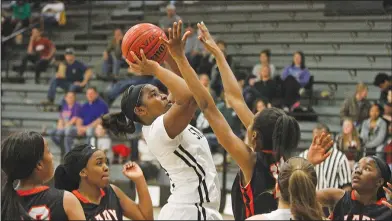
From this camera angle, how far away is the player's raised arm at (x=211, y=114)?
163 inches

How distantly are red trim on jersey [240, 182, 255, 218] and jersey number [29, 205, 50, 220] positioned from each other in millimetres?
1073

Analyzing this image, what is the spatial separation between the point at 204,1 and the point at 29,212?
12167 millimetres

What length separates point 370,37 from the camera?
13305mm

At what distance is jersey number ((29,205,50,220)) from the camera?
372 centimetres

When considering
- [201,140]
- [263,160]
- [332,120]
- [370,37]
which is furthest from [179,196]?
[370,37]

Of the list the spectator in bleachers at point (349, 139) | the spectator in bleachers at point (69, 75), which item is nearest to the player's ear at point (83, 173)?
the spectator in bleachers at point (349, 139)

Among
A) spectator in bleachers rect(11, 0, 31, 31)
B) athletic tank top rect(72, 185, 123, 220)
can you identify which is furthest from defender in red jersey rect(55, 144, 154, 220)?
spectator in bleachers rect(11, 0, 31, 31)

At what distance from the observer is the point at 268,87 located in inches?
454

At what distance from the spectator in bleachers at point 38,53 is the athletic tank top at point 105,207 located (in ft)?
37.6

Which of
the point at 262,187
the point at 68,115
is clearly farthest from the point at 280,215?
the point at 68,115

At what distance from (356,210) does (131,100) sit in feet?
4.95

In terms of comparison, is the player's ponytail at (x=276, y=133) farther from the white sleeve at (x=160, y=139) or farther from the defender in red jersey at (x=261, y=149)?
the white sleeve at (x=160, y=139)

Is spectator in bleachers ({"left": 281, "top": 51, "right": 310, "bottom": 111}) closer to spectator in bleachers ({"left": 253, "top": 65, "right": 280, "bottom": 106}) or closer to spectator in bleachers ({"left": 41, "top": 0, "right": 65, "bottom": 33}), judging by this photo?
spectator in bleachers ({"left": 253, "top": 65, "right": 280, "bottom": 106})

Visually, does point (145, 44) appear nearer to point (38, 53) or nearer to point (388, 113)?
point (388, 113)
